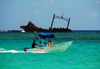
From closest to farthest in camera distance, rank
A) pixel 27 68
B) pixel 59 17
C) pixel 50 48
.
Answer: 1. pixel 27 68
2. pixel 50 48
3. pixel 59 17

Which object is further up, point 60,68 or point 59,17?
point 59,17

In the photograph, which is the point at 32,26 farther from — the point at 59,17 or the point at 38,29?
the point at 59,17

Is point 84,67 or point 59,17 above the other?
point 59,17

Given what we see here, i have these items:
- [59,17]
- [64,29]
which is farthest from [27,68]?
[64,29]

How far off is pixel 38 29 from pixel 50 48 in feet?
354

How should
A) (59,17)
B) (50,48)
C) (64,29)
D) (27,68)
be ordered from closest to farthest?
1. (27,68)
2. (50,48)
3. (59,17)
4. (64,29)

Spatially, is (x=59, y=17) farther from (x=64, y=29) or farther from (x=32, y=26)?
(x=32, y=26)

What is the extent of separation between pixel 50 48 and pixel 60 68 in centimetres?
692

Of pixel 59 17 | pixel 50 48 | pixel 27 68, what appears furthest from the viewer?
pixel 59 17

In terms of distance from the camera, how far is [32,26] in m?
130

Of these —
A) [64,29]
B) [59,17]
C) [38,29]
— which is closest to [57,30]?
[64,29]

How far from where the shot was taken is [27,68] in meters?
15.1

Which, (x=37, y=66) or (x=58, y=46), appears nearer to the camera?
(x=37, y=66)

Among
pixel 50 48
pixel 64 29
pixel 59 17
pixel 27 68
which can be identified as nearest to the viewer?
pixel 27 68
